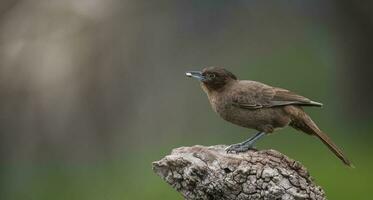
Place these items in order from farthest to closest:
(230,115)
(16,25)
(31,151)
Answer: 1. (31,151)
2. (16,25)
3. (230,115)

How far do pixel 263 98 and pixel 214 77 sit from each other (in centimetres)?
45

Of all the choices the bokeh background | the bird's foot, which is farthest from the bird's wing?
the bokeh background

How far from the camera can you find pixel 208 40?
16.6m

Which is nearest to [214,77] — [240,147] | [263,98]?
[263,98]

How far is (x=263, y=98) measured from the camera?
7984mm

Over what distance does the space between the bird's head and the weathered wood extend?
3.95 ft

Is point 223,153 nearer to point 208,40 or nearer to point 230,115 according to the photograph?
point 230,115

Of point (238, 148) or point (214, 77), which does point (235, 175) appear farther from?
point (214, 77)

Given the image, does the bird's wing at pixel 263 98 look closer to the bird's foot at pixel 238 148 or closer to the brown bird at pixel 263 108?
the brown bird at pixel 263 108

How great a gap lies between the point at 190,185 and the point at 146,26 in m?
9.74

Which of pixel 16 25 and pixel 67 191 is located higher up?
pixel 16 25

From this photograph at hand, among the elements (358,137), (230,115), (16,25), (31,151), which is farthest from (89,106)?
(230,115)

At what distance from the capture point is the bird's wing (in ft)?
26.0

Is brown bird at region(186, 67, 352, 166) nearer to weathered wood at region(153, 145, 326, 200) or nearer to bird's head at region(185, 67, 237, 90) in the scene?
bird's head at region(185, 67, 237, 90)
